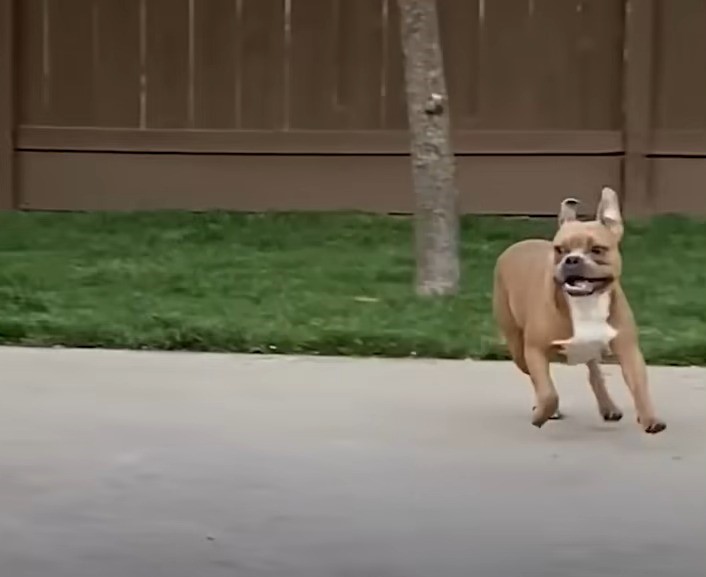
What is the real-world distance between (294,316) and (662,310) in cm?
169

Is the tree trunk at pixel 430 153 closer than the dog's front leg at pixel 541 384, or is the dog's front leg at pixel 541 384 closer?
the dog's front leg at pixel 541 384

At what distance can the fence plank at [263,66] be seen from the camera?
12.1 m

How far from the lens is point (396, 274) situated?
927 cm

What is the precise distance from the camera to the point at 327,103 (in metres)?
12.1

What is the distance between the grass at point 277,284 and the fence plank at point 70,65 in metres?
0.80

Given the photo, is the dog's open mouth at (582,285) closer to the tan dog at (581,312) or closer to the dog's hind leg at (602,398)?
the tan dog at (581,312)

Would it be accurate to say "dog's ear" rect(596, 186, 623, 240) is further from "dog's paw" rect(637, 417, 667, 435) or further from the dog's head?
"dog's paw" rect(637, 417, 667, 435)

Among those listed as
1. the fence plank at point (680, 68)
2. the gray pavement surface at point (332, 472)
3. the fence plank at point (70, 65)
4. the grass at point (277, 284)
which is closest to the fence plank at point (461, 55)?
the grass at point (277, 284)

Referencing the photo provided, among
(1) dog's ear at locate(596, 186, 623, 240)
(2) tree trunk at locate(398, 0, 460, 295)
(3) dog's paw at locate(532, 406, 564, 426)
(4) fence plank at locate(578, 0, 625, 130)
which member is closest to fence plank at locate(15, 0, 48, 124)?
(4) fence plank at locate(578, 0, 625, 130)

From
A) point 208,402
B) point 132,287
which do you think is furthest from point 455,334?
point 132,287

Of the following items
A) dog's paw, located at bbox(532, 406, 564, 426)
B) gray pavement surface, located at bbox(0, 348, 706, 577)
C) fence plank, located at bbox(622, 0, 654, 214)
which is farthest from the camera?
fence plank, located at bbox(622, 0, 654, 214)

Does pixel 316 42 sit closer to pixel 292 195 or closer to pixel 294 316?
pixel 292 195

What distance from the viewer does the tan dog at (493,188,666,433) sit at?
565cm

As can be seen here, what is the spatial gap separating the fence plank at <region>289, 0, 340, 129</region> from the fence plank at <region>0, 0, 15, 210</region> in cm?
195
